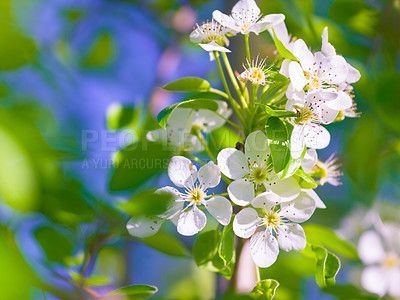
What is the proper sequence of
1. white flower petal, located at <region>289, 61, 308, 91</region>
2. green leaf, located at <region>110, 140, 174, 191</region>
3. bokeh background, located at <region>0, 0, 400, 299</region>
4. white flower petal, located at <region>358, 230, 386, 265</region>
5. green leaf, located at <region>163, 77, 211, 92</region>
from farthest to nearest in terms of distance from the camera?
white flower petal, located at <region>358, 230, 386, 265</region>, green leaf, located at <region>163, 77, 211, 92</region>, white flower petal, located at <region>289, 61, 308, 91</region>, green leaf, located at <region>110, 140, 174, 191</region>, bokeh background, located at <region>0, 0, 400, 299</region>

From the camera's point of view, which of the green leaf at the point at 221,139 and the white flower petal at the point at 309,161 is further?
the green leaf at the point at 221,139

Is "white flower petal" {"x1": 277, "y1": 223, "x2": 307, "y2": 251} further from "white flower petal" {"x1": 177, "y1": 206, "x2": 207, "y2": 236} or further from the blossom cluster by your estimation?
"white flower petal" {"x1": 177, "y1": 206, "x2": 207, "y2": 236}

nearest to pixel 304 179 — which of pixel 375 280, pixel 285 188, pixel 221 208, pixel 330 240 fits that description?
pixel 285 188

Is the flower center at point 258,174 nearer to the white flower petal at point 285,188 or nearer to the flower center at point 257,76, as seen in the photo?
the white flower petal at point 285,188

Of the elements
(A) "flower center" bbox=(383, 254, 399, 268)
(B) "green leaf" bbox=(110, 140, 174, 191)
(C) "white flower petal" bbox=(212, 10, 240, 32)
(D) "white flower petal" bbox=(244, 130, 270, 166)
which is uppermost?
(C) "white flower petal" bbox=(212, 10, 240, 32)

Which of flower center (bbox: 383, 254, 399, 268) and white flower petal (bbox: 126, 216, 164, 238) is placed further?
flower center (bbox: 383, 254, 399, 268)

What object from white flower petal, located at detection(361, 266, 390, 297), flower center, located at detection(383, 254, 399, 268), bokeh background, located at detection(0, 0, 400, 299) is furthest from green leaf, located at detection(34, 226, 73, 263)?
flower center, located at detection(383, 254, 399, 268)

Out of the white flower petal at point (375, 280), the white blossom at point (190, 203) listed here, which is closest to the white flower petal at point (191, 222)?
the white blossom at point (190, 203)
